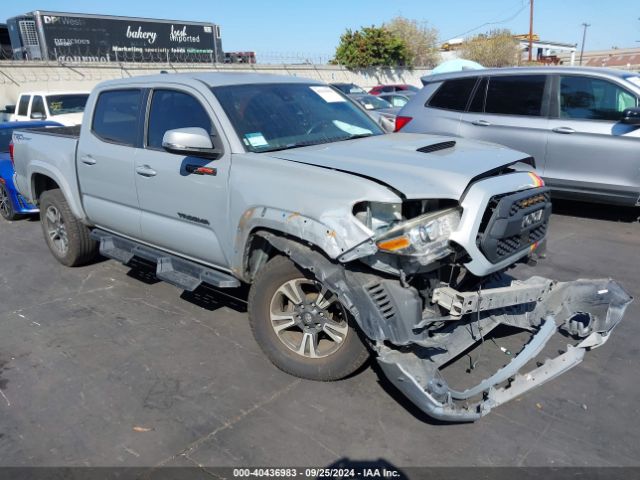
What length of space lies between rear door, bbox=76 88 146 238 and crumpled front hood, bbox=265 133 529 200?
63.5 inches

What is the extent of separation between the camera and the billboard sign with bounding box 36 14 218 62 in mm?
29156

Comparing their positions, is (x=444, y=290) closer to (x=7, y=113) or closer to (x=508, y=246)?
(x=508, y=246)

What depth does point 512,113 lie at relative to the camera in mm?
7305

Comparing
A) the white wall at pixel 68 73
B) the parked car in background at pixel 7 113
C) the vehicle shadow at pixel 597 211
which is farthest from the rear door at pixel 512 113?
the white wall at pixel 68 73

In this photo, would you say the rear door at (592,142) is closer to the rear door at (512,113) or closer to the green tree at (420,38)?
the rear door at (512,113)

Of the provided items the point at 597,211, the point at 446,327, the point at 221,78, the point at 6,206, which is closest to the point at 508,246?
the point at 446,327

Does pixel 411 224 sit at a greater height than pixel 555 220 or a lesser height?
greater

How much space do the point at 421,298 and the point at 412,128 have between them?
17.9 ft

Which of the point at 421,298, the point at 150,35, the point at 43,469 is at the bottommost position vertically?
the point at 43,469

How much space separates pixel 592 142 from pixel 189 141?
204 inches

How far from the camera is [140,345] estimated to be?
13.8ft

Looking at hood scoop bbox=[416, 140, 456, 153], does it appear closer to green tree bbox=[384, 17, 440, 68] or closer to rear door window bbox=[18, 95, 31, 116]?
rear door window bbox=[18, 95, 31, 116]

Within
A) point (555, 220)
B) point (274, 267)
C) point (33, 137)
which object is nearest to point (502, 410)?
point (274, 267)

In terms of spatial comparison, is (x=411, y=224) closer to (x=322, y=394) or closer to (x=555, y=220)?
(x=322, y=394)
